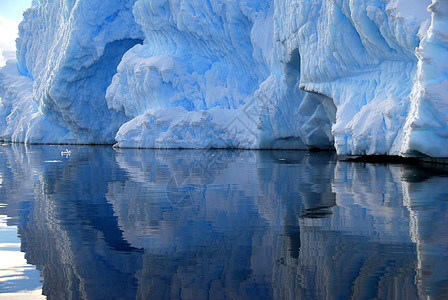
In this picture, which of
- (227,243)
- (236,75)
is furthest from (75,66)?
(227,243)

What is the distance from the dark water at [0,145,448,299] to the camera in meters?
2.48

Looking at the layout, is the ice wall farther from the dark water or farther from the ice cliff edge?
the dark water

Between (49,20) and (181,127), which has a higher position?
(49,20)

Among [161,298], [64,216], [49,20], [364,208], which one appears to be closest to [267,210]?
[364,208]

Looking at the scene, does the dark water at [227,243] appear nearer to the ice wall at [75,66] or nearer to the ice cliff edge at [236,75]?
the ice cliff edge at [236,75]

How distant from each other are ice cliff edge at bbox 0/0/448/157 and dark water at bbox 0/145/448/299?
517cm

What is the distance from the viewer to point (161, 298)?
2.34 metres

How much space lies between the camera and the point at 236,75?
2281cm

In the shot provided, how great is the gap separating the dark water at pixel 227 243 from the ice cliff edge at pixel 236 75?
17.0ft

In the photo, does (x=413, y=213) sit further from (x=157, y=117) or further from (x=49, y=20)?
(x=49, y=20)

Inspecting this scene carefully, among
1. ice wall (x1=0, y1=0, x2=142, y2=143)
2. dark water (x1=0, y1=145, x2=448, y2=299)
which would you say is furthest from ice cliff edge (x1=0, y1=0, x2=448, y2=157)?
dark water (x1=0, y1=145, x2=448, y2=299)

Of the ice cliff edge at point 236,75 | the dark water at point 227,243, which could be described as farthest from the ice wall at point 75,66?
the dark water at point 227,243

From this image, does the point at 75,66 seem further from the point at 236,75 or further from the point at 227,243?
the point at 227,243

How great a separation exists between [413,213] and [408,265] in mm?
1789
